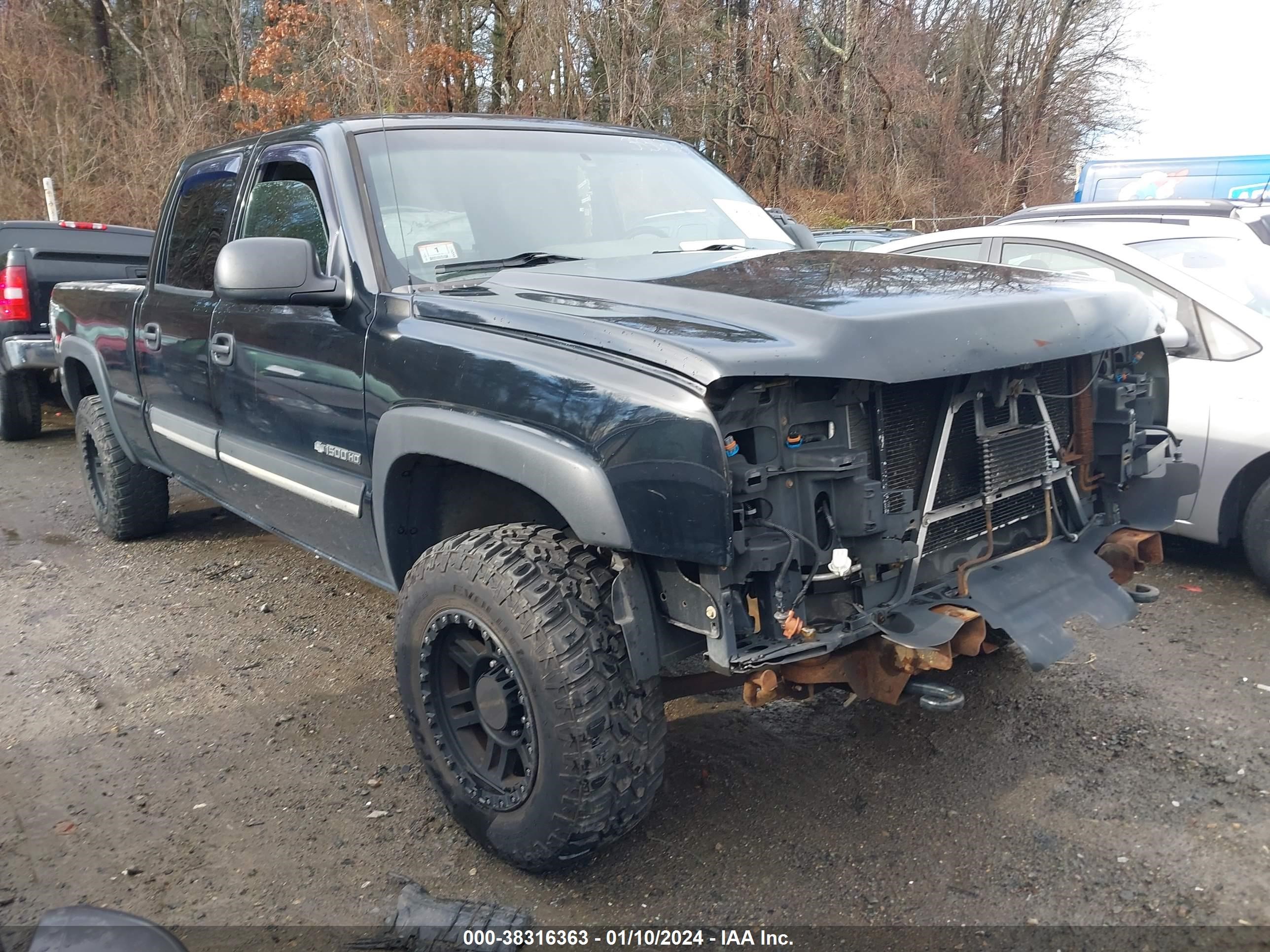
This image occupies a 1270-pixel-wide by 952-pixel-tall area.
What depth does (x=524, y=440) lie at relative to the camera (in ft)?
8.39

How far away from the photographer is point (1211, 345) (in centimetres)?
467

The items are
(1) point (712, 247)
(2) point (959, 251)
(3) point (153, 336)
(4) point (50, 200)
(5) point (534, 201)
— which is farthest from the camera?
(4) point (50, 200)

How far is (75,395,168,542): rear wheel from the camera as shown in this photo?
5.54 metres

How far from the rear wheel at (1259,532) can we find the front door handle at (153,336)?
4907 millimetres

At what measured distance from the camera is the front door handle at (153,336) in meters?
4.58

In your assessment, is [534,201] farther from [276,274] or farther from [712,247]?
[276,274]

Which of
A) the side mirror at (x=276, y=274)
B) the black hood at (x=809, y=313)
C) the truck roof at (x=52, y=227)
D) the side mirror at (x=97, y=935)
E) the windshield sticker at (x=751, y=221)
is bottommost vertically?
the side mirror at (x=97, y=935)

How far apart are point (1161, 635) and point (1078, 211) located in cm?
468

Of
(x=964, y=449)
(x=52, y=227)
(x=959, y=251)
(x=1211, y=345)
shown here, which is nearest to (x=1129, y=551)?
(x=964, y=449)

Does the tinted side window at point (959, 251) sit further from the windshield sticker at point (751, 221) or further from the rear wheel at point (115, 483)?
the rear wheel at point (115, 483)

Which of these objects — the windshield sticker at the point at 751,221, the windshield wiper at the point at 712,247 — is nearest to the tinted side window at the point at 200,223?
the windshield wiper at the point at 712,247

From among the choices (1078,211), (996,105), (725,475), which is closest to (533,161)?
(725,475)

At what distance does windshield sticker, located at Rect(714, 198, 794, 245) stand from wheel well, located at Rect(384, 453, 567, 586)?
61.2 inches

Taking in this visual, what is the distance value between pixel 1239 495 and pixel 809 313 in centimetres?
319
